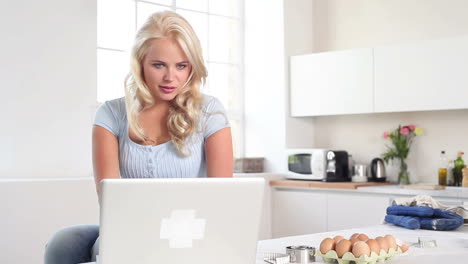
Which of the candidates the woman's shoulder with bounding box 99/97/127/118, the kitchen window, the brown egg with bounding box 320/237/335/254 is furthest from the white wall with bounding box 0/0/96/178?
the brown egg with bounding box 320/237/335/254

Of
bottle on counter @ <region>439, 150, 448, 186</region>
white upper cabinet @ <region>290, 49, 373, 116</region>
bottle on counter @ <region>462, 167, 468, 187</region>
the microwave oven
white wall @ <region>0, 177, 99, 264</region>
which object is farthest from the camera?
the microwave oven

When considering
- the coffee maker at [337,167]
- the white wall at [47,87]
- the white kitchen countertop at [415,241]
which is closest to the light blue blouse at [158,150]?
the white kitchen countertop at [415,241]

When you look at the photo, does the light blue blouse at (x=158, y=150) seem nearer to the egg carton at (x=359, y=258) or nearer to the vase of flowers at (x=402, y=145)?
the egg carton at (x=359, y=258)

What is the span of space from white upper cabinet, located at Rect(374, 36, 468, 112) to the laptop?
11.8 feet

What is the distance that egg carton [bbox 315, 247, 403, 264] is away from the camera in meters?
1.59

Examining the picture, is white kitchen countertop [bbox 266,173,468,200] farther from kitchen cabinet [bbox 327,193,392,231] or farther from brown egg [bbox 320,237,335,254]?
brown egg [bbox 320,237,335,254]

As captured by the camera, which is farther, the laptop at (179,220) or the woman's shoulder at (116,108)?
the woman's shoulder at (116,108)

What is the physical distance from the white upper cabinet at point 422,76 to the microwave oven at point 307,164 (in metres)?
0.60

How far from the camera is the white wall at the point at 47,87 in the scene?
4.28m

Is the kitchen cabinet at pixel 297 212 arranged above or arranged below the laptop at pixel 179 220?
below

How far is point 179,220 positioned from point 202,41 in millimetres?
4580

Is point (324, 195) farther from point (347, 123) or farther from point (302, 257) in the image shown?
point (302, 257)

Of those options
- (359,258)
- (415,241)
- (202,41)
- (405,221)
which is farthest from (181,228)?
A: (202,41)

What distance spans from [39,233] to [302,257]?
268cm
